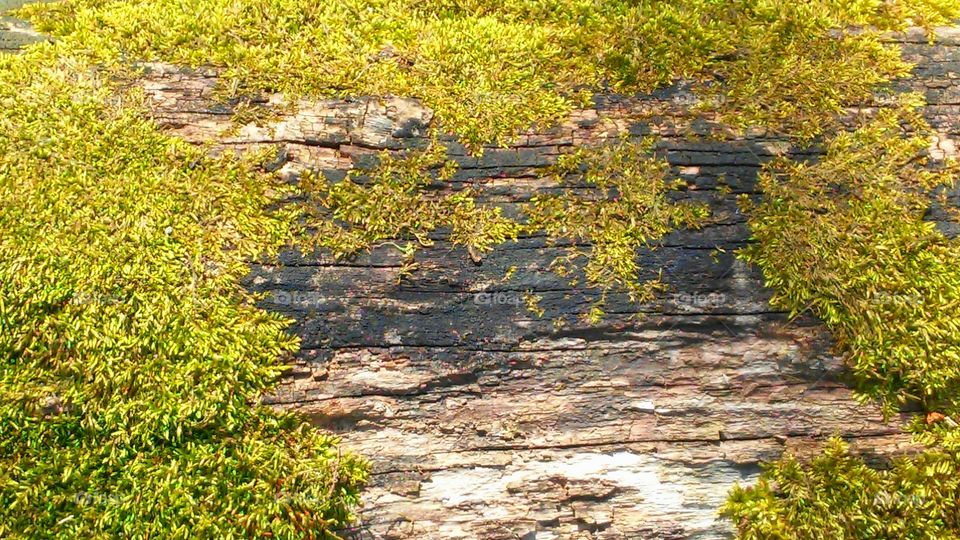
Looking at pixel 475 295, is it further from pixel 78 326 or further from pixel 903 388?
pixel 903 388

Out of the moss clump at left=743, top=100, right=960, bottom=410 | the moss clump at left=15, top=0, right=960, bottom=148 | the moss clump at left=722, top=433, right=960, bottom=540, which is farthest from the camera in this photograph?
the moss clump at left=15, top=0, right=960, bottom=148

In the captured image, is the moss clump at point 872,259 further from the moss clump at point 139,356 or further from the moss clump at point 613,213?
the moss clump at point 139,356

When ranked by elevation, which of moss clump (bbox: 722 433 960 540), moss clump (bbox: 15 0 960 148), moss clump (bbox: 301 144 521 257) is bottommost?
moss clump (bbox: 722 433 960 540)

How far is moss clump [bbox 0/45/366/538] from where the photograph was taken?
8.86 feet

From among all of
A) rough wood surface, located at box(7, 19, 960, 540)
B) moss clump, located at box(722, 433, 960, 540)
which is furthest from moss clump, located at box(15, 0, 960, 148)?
moss clump, located at box(722, 433, 960, 540)

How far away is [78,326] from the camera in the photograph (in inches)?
110

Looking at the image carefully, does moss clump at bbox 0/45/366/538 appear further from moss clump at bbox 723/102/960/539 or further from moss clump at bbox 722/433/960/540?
moss clump at bbox 723/102/960/539

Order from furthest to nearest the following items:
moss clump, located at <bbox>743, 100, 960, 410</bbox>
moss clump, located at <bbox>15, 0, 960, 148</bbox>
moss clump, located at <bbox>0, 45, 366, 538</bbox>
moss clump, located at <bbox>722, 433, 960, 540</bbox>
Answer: moss clump, located at <bbox>15, 0, 960, 148</bbox>, moss clump, located at <bbox>743, 100, 960, 410</bbox>, moss clump, located at <bbox>722, 433, 960, 540</bbox>, moss clump, located at <bbox>0, 45, 366, 538</bbox>

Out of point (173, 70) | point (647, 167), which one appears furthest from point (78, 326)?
point (647, 167)

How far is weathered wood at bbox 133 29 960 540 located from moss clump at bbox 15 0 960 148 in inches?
24.5

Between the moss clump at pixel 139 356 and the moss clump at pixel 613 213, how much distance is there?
1342 millimetres

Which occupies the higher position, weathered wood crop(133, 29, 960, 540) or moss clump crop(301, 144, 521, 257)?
moss clump crop(301, 144, 521, 257)

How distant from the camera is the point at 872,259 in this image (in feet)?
10.1

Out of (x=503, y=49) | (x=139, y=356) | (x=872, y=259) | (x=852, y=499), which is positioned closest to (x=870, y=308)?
(x=872, y=259)
